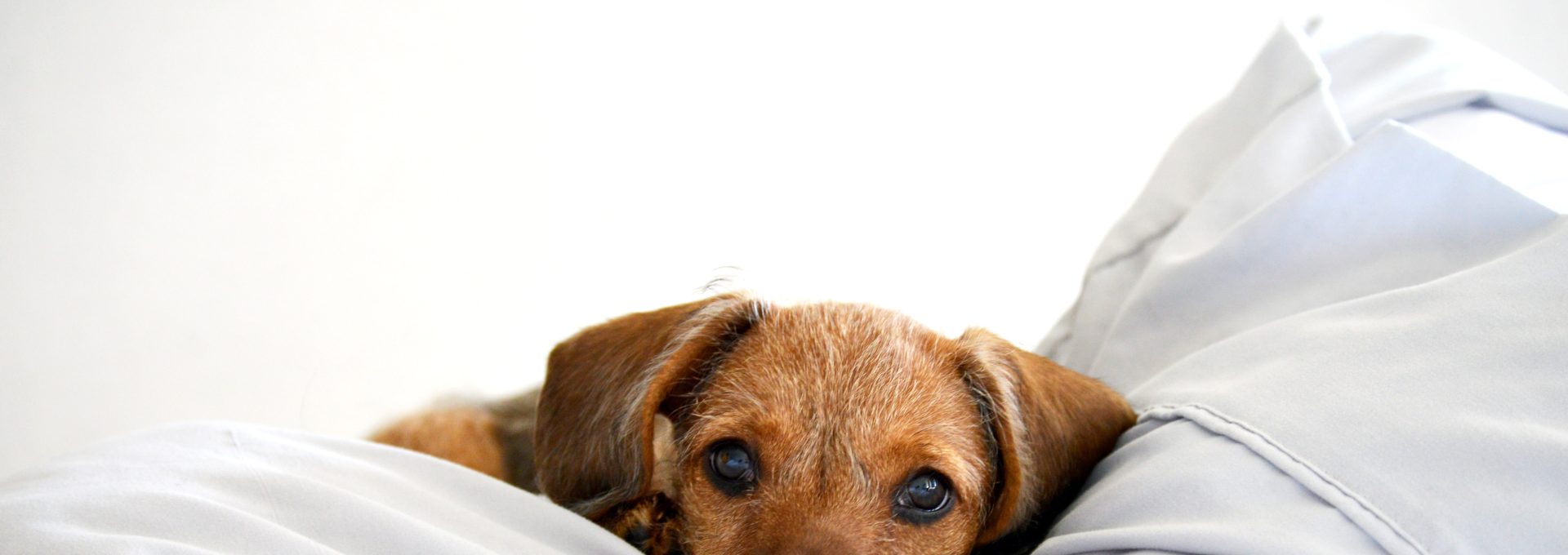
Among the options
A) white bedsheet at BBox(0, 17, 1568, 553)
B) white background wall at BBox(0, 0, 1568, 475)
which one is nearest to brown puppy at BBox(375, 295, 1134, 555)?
white bedsheet at BBox(0, 17, 1568, 553)

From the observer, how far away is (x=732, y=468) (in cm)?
134

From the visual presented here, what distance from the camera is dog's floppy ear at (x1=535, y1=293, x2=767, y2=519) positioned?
134 cm

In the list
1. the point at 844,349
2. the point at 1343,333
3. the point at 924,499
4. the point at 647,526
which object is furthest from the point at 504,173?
the point at 1343,333

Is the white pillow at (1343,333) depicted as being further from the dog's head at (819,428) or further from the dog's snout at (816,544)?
the dog's snout at (816,544)

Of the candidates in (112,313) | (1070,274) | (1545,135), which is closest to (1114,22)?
(1070,274)

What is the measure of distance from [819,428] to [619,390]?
275 mm

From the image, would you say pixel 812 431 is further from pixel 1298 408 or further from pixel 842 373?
pixel 1298 408

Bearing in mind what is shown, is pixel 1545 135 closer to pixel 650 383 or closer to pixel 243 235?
pixel 650 383

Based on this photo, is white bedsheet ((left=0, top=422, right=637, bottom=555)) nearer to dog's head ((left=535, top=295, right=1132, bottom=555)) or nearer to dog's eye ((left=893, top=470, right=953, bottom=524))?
dog's head ((left=535, top=295, right=1132, bottom=555))

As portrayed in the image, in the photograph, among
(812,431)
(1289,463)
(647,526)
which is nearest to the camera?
(1289,463)

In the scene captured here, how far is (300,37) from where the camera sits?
3080 mm

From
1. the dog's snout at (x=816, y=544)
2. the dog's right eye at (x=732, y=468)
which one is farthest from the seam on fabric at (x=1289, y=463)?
the dog's right eye at (x=732, y=468)

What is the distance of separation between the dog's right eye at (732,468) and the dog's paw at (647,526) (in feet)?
0.48

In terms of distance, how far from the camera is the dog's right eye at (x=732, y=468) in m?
1.33
